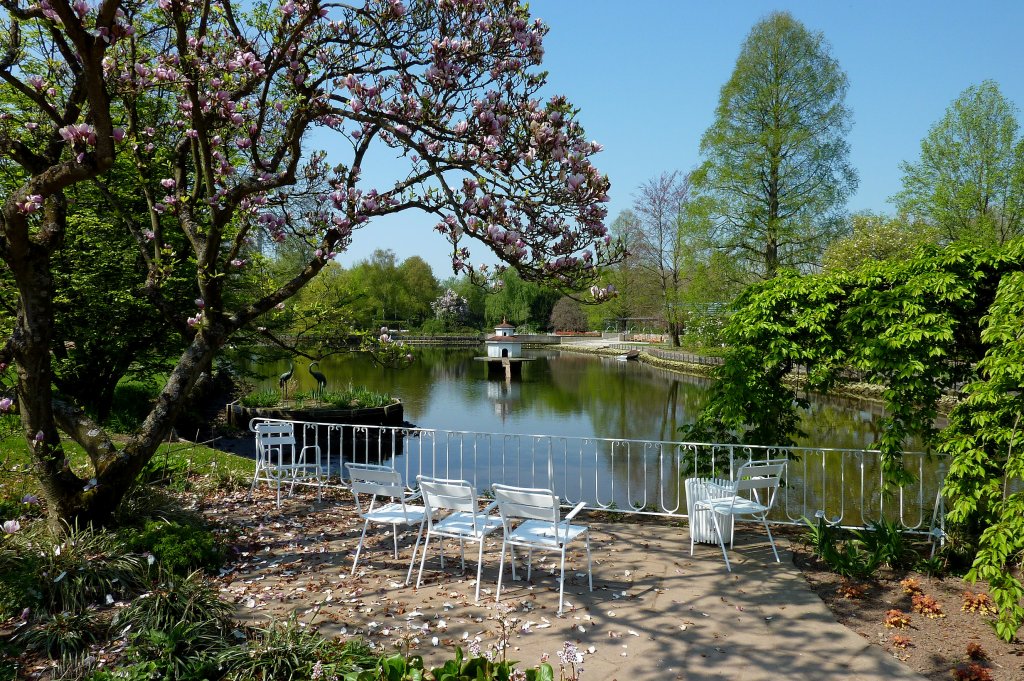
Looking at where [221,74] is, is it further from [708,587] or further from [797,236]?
[797,236]

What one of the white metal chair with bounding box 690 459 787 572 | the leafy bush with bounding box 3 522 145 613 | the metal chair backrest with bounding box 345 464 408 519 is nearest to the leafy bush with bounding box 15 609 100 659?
the leafy bush with bounding box 3 522 145 613

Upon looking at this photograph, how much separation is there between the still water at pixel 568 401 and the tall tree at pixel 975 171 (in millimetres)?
7062

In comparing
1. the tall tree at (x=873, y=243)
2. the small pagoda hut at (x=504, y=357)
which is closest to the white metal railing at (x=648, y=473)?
the tall tree at (x=873, y=243)

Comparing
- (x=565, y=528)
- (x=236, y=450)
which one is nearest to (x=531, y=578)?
(x=565, y=528)

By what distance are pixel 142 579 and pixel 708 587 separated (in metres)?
4.16

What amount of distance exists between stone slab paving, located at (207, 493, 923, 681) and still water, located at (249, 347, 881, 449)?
5.46 m

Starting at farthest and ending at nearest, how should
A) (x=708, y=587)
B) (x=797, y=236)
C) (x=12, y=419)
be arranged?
(x=797, y=236), (x=12, y=419), (x=708, y=587)

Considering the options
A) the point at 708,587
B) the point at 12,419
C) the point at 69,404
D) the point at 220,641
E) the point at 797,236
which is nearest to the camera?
the point at 220,641

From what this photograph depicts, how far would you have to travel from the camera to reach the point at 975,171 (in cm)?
2200

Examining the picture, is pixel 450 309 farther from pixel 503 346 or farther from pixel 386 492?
pixel 386 492

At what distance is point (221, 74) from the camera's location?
Answer: 5.26 m

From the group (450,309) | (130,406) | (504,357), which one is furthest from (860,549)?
(450,309)

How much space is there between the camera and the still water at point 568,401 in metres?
18.2

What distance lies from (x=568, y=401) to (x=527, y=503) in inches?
808
